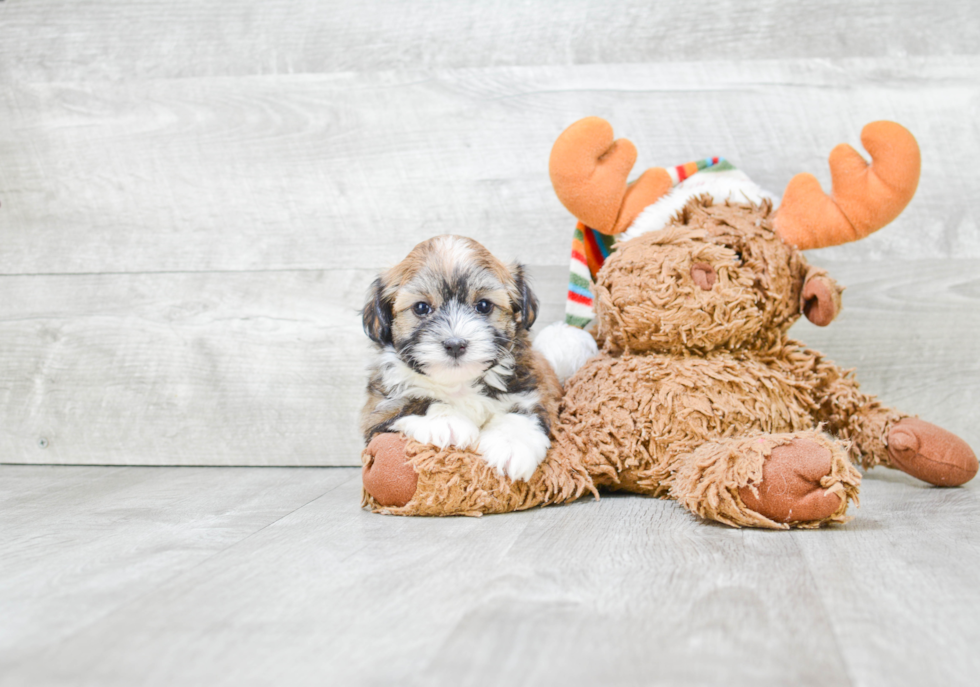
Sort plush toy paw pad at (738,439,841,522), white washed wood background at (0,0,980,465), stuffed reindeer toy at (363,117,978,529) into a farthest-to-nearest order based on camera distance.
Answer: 1. white washed wood background at (0,0,980,465)
2. stuffed reindeer toy at (363,117,978,529)
3. plush toy paw pad at (738,439,841,522)

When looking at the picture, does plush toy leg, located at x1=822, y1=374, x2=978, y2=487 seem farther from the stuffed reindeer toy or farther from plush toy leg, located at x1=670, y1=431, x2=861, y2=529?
plush toy leg, located at x1=670, y1=431, x2=861, y2=529

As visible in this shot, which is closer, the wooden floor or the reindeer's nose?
the wooden floor

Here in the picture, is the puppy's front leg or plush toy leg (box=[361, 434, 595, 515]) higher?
the puppy's front leg

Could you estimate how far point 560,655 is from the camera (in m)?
0.89

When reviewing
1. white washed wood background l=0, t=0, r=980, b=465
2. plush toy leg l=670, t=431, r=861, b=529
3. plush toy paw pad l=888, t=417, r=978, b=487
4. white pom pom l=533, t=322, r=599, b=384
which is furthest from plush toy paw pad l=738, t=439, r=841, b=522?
white washed wood background l=0, t=0, r=980, b=465

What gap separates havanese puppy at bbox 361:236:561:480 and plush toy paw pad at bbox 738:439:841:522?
1.53 feet

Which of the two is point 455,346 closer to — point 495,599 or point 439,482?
point 439,482

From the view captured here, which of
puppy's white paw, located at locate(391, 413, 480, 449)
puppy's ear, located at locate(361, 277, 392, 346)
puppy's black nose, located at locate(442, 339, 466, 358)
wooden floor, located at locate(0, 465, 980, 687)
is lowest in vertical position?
wooden floor, located at locate(0, 465, 980, 687)

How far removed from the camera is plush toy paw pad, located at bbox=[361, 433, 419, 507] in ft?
5.25

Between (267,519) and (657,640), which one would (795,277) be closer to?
(657,640)

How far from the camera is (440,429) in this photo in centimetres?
161

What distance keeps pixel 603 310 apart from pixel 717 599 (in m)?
0.84

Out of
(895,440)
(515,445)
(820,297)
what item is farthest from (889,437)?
(515,445)

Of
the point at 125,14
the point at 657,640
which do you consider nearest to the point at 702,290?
the point at 657,640
